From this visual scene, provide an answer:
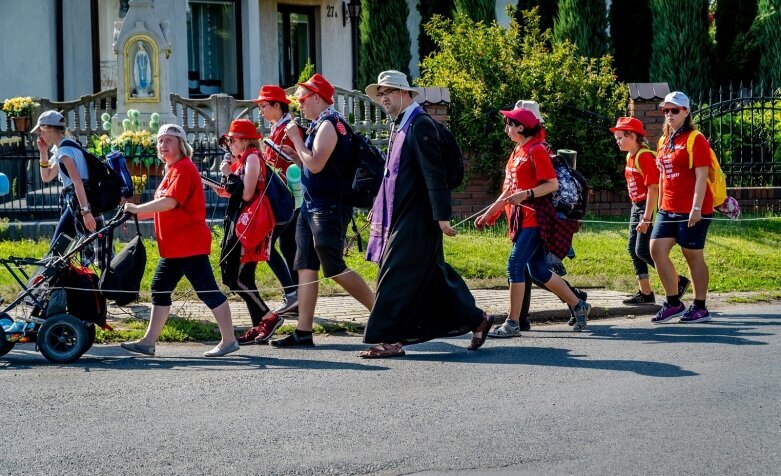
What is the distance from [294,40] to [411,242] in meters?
19.2

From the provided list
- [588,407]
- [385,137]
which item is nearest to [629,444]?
[588,407]

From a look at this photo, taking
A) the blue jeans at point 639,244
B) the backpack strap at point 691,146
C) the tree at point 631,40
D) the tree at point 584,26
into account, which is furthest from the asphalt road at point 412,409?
the tree at point 631,40

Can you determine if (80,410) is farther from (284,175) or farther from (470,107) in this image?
(470,107)

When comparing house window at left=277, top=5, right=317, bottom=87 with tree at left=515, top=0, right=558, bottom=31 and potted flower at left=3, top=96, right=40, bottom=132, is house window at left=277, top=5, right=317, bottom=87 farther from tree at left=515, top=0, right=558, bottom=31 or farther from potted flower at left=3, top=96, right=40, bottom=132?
potted flower at left=3, top=96, right=40, bottom=132

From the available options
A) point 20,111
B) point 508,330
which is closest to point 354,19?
point 20,111

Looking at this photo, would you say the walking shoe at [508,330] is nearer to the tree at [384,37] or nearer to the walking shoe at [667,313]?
the walking shoe at [667,313]

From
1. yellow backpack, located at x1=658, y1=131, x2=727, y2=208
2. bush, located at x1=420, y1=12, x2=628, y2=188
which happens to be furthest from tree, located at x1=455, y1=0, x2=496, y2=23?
yellow backpack, located at x1=658, y1=131, x2=727, y2=208

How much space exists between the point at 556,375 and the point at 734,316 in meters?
3.11

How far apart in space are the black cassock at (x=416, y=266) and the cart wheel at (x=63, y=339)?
1.86 meters

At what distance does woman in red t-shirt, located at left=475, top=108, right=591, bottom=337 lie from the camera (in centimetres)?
961

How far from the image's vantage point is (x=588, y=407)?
7.27m

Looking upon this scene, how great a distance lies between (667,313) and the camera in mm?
10625

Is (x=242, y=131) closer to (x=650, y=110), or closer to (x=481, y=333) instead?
(x=481, y=333)

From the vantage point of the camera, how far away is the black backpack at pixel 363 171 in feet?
30.3
